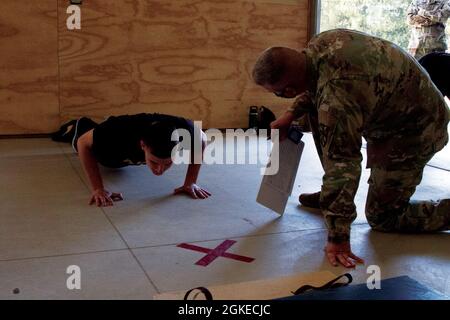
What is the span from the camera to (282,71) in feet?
5.93

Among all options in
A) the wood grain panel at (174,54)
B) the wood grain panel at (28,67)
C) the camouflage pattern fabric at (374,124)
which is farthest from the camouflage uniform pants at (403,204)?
the wood grain panel at (28,67)

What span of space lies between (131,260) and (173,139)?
580mm

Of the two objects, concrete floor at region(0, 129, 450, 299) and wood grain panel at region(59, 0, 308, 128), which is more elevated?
wood grain panel at region(59, 0, 308, 128)

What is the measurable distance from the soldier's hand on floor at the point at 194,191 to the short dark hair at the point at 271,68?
924 millimetres

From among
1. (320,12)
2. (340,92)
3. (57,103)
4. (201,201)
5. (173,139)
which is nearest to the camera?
(340,92)

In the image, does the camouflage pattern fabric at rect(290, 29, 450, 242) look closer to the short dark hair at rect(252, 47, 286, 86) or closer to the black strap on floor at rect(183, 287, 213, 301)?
the short dark hair at rect(252, 47, 286, 86)

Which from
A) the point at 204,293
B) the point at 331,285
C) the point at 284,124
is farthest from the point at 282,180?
the point at 204,293

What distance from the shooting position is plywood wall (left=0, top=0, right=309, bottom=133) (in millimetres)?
4043

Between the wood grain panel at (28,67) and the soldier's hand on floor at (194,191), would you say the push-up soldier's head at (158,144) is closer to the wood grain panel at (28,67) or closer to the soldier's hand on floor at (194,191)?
the soldier's hand on floor at (194,191)

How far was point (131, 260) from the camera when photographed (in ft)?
6.05

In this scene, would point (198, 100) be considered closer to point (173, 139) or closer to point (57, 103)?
point (57, 103)

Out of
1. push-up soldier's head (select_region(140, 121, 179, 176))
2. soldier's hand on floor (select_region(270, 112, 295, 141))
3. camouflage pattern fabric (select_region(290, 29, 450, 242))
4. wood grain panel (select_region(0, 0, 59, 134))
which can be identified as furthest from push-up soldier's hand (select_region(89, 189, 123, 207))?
wood grain panel (select_region(0, 0, 59, 134))

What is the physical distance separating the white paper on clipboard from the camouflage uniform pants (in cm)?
33

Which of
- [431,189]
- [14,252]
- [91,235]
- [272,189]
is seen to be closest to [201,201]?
[272,189]
